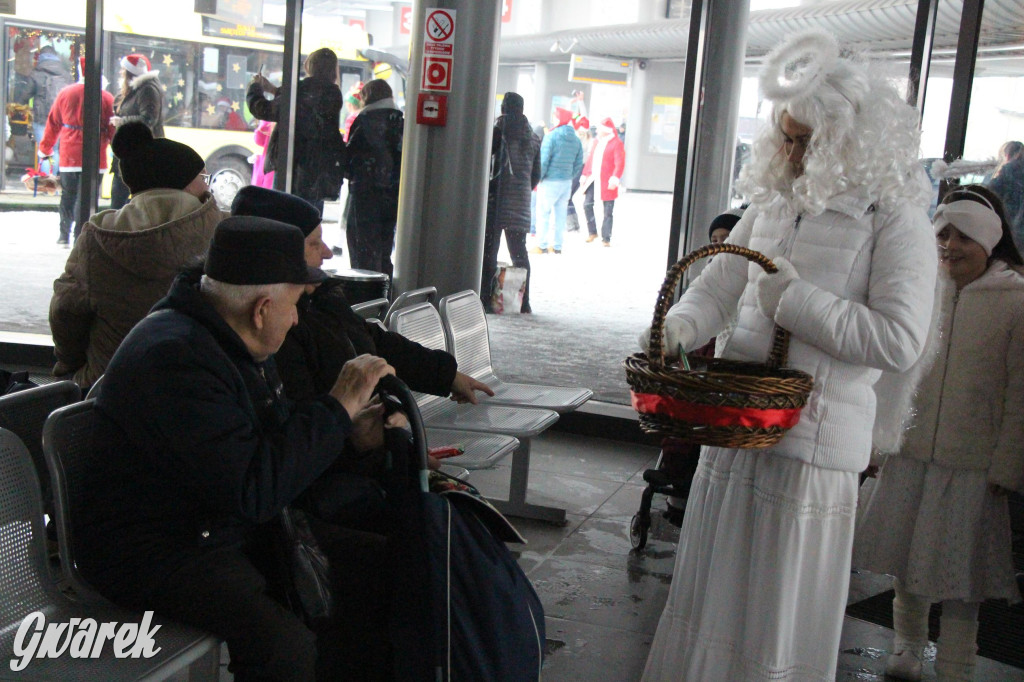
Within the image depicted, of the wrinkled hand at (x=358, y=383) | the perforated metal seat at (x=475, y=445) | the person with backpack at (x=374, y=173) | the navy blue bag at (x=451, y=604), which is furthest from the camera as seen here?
the person with backpack at (x=374, y=173)

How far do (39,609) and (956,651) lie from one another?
2759 mm

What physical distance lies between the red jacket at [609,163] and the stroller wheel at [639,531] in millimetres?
2894

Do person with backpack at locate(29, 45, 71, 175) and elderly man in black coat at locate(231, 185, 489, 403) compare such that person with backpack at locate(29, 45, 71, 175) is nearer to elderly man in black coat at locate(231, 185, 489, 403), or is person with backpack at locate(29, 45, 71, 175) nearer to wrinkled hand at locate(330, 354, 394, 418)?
elderly man in black coat at locate(231, 185, 489, 403)

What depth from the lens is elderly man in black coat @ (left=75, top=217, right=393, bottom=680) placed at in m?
2.10

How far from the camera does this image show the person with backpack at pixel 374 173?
6660mm

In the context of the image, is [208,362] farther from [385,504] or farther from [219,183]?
[219,183]

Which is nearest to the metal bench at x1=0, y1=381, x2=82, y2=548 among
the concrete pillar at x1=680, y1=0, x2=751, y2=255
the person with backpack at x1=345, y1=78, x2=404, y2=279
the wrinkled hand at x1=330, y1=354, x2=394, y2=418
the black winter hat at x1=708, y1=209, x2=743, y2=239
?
the wrinkled hand at x1=330, y1=354, x2=394, y2=418

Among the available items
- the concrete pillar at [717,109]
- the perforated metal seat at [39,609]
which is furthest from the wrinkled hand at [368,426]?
the concrete pillar at [717,109]

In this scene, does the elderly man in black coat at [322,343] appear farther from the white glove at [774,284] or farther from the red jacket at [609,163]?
the red jacket at [609,163]

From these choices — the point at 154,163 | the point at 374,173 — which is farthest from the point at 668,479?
the point at 374,173

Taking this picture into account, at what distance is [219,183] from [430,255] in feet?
6.75

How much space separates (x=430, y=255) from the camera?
19.6 ft

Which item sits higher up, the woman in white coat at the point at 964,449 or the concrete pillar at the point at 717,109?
the concrete pillar at the point at 717,109

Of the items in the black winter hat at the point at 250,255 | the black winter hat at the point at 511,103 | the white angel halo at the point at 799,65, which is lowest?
the black winter hat at the point at 250,255
